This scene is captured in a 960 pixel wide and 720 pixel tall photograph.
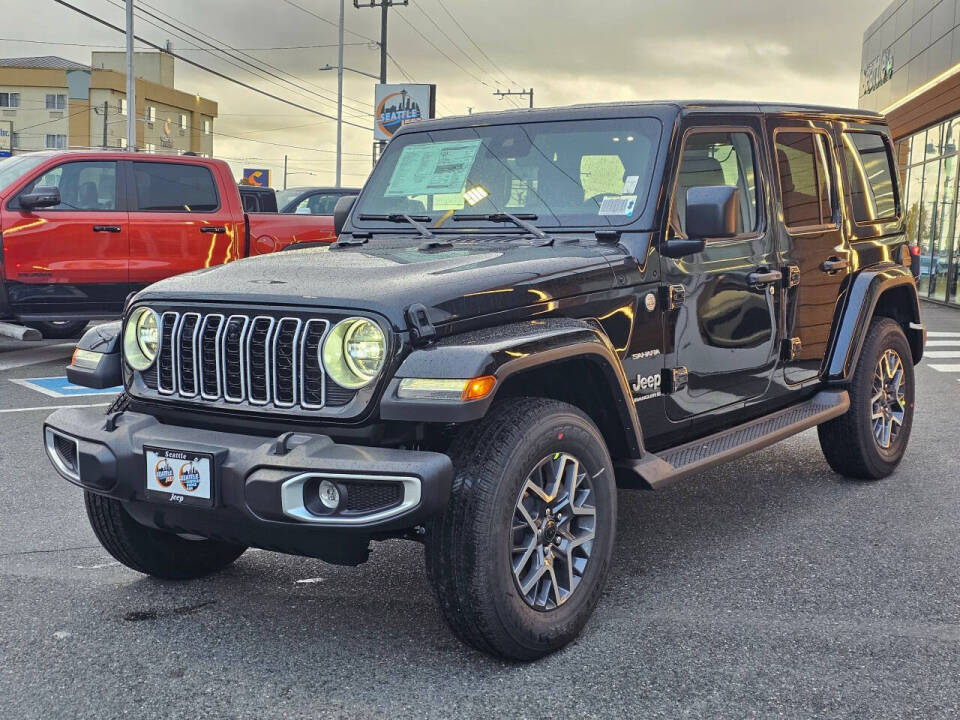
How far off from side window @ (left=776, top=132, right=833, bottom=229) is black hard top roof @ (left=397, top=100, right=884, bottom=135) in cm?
16

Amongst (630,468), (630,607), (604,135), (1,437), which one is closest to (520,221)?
(604,135)

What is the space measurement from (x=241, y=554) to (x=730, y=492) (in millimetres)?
2682

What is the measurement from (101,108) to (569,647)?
93.3m

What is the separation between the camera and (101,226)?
11016 mm

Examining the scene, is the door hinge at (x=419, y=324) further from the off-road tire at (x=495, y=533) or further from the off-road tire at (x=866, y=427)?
the off-road tire at (x=866, y=427)

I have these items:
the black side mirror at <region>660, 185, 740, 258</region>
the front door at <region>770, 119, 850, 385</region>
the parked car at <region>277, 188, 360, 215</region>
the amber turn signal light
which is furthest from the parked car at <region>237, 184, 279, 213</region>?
the amber turn signal light

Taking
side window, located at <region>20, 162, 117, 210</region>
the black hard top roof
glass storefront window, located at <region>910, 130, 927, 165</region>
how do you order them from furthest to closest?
glass storefront window, located at <region>910, 130, 927, 165</region> < side window, located at <region>20, 162, 117, 210</region> < the black hard top roof

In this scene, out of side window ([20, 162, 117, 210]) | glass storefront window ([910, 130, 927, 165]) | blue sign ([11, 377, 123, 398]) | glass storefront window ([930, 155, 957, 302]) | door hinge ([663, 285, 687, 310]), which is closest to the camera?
door hinge ([663, 285, 687, 310])

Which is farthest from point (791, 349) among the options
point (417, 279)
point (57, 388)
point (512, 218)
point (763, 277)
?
point (57, 388)

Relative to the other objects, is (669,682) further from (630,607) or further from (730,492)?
(730,492)

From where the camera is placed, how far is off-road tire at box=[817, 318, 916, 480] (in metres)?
5.96

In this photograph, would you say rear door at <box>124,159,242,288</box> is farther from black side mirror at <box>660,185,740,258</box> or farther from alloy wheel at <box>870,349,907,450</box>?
black side mirror at <box>660,185,740,258</box>

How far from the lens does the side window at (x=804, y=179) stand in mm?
5414

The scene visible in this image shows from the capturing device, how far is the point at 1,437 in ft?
24.1
